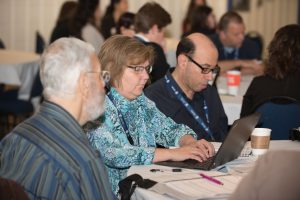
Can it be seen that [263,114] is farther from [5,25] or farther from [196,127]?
[5,25]

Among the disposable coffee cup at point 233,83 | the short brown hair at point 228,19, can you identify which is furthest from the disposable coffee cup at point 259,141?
the short brown hair at point 228,19

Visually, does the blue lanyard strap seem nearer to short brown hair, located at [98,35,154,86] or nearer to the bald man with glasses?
the bald man with glasses

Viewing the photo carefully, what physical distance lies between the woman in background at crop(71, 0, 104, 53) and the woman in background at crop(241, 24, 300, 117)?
3.57m

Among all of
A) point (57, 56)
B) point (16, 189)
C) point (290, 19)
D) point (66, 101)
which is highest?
point (57, 56)

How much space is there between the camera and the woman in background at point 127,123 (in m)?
2.97

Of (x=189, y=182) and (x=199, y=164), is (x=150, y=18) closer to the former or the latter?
(x=199, y=164)

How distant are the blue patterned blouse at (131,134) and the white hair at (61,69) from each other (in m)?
0.56

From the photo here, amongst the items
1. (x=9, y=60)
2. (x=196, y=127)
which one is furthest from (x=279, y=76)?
(x=9, y=60)

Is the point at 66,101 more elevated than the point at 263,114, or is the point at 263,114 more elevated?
the point at 66,101

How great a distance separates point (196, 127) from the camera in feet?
12.7

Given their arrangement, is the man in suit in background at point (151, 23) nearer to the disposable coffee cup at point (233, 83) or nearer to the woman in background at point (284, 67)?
the disposable coffee cup at point (233, 83)

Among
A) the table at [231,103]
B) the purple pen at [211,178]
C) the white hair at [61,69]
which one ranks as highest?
the white hair at [61,69]

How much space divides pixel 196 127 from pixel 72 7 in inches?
176

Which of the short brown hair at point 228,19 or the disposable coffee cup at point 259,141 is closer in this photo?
the disposable coffee cup at point 259,141
